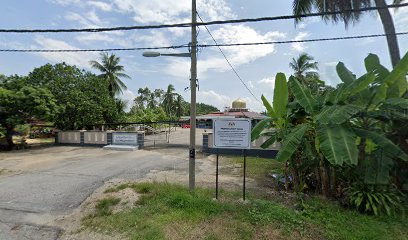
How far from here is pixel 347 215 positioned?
17.2ft

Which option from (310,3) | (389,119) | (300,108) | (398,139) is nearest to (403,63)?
(389,119)

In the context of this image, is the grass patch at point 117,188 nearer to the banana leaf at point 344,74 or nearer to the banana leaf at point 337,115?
the banana leaf at point 337,115

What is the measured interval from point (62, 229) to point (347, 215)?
5772mm

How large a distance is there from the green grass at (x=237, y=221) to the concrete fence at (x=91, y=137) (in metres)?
10.6

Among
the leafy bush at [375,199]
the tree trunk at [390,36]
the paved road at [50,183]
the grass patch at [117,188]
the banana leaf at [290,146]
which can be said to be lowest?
the paved road at [50,183]

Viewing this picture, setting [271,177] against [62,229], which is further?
[271,177]

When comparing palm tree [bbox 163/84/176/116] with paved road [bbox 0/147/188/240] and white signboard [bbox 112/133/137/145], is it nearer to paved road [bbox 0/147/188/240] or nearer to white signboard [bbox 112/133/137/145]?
white signboard [bbox 112/133/137/145]

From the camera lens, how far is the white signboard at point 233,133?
6.02 meters

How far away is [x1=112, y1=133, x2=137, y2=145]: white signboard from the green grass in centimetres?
1062

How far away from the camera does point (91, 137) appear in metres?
17.7

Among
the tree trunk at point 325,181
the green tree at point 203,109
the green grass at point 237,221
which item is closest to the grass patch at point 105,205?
the green grass at point 237,221

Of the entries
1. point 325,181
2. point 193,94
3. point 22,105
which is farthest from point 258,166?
point 22,105

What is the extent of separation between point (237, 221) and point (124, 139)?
42.8 ft

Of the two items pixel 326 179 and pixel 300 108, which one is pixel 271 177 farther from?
pixel 300 108
